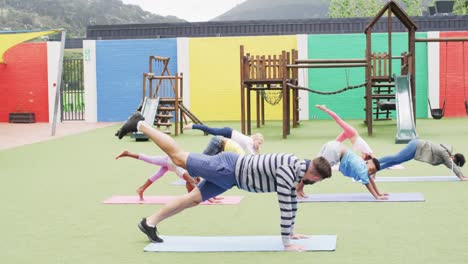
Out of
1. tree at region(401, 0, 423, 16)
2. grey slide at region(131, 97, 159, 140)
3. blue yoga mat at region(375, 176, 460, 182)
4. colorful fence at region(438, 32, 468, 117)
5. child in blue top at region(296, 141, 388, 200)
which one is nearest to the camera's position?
child in blue top at region(296, 141, 388, 200)

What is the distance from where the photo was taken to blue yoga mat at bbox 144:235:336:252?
21.8ft

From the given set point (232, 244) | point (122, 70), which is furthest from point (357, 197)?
point (122, 70)

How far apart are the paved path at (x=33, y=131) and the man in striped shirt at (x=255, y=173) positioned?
11.5m

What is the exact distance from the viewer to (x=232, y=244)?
22.5ft

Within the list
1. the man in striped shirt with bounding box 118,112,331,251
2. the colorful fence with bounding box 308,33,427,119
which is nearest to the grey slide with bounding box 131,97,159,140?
the colorful fence with bounding box 308,33,427,119

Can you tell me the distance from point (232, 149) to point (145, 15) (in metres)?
126

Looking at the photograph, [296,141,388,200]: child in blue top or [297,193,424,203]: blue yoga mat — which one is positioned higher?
[296,141,388,200]: child in blue top

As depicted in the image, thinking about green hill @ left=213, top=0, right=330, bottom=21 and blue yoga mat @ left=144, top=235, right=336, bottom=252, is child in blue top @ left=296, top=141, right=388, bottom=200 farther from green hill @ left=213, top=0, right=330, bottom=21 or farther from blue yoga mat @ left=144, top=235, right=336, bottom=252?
green hill @ left=213, top=0, right=330, bottom=21

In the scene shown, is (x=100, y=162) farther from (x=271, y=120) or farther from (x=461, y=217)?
(x=271, y=120)

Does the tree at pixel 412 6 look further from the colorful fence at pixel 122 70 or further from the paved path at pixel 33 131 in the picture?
the paved path at pixel 33 131

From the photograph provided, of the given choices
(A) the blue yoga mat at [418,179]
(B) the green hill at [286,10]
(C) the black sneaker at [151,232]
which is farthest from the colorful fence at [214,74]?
(B) the green hill at [286,10]

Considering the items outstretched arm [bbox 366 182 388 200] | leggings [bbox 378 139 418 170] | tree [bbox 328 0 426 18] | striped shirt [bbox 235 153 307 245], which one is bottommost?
outstretched arm [bbox 366 182 388 200]

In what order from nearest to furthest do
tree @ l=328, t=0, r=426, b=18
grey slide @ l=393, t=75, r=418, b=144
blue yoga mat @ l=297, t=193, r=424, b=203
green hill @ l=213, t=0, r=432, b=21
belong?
blue yoga mat @ l=297, t=193, r=424, b=203
grey slide @ l=393, t=75, r=418, b=144
tree @ l=328, t=0, r=426, b=18
green hill @ l=213, t=0, r=432, b=21

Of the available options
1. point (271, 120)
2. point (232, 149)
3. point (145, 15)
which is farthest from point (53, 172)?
point (145, 15)
